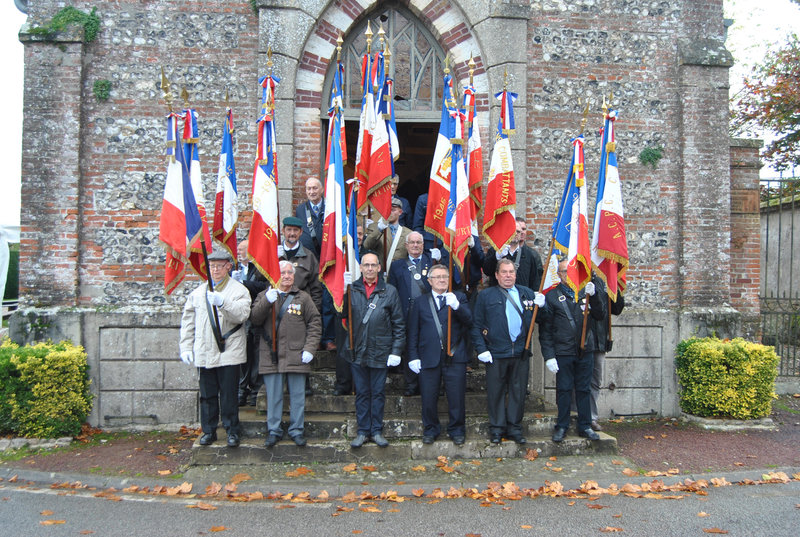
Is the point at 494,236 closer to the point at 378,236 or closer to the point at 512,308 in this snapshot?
the point at 512,308

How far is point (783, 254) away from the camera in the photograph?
13.7 metres

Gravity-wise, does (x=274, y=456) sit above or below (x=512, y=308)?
below

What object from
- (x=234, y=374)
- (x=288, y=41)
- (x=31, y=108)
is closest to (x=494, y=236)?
(x=234, y=374)

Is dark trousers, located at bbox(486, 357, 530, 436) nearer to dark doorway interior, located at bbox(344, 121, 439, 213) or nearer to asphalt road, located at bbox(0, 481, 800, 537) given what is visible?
→ asphalt road, located at bbox(0, 481, 800, 537)

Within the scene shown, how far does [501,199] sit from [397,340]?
2087 millimetres

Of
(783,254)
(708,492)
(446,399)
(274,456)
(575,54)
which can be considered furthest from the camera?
(783,254)

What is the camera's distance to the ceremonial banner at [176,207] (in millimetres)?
6469

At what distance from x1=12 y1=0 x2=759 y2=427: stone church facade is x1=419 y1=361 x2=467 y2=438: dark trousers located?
2184mm

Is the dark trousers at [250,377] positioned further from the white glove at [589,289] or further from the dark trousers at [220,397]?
the white glove at [589,289]

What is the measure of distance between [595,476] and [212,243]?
5613 millimetres

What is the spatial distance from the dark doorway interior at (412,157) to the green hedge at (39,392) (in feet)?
20.0

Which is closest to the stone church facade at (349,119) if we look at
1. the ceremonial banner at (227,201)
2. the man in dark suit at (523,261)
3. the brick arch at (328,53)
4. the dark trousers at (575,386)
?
the brick arch at (328,53)

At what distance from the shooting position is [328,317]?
7.51 m

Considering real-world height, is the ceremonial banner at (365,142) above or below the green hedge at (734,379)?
above
